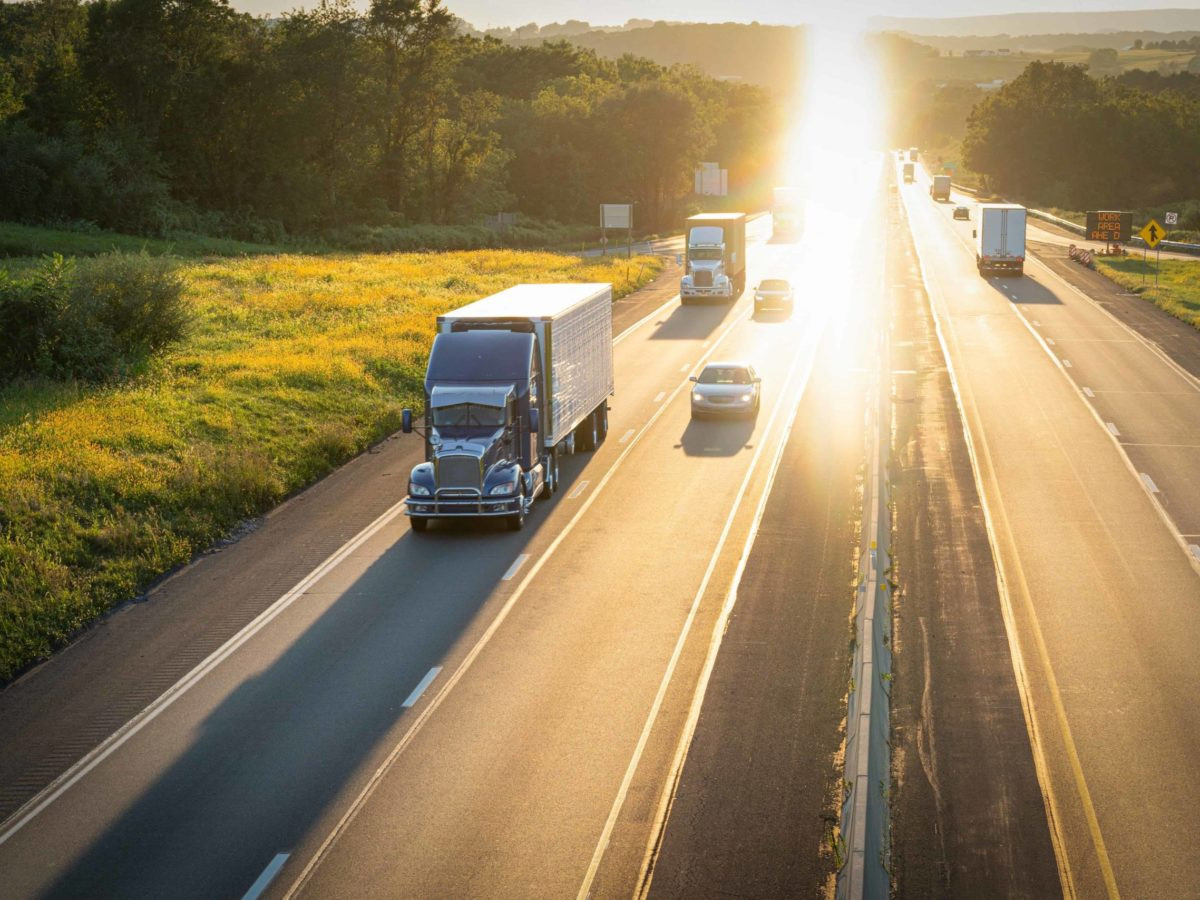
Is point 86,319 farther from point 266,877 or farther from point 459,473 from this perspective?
point 266,877

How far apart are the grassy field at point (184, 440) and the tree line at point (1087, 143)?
481ft

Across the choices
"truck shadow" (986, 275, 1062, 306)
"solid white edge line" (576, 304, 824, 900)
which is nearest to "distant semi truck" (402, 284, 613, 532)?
"solid white edge line" (576, 304, 824, 900)

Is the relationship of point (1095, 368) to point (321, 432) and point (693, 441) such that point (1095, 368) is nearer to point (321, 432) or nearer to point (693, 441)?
point (693, 441)

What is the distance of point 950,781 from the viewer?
15.3 metres

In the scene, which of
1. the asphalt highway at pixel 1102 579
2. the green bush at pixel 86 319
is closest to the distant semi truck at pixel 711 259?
the asphalt highway at pixel 1102 579

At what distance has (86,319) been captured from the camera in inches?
1495

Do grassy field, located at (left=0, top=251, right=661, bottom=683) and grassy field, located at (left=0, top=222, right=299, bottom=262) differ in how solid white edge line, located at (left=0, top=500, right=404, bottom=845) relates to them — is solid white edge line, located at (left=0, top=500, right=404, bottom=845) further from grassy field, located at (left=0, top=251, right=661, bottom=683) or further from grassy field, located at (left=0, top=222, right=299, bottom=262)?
grassy field, located at (left=0, top=222, right=299, bottom=262)

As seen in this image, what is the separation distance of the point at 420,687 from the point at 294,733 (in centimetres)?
204

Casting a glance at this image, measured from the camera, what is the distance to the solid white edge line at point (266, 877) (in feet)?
43.0

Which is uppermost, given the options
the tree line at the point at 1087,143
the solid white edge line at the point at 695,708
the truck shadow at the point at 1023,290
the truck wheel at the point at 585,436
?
the tree line at the point at 1087,143

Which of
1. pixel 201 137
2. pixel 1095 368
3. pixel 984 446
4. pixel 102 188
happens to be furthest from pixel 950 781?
pixel 201 137

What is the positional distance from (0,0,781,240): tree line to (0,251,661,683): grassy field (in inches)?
1554

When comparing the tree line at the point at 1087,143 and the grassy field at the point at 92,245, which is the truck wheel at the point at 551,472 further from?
the tree line at the point at 1087,143

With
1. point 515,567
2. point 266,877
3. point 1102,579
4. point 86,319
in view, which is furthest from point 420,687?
point 86,319
